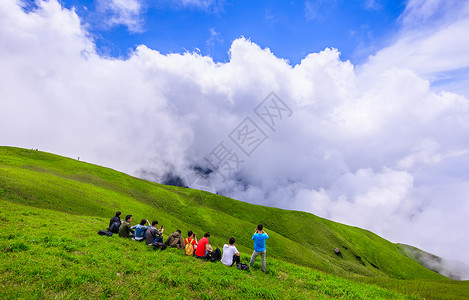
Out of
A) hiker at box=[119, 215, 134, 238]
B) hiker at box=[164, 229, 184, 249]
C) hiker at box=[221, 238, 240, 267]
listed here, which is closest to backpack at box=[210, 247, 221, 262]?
hiker at box=[221, 238, 240, 267]

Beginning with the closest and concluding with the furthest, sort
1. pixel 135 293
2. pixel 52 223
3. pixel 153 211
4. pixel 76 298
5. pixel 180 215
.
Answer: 1. pixel 76 298
2. pixel 135 293
3. pixel 52 223
4. pixel 153 211
5. pixel 180 215

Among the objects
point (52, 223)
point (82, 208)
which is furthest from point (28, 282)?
point (82, 208)

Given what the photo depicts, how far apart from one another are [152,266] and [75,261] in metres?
4.91

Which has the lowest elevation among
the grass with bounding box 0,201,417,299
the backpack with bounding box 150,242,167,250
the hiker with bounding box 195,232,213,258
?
the grass with bounding box 0,201,417,299

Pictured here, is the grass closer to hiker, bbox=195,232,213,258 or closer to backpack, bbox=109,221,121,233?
hiker, bbox=195,232,213,258

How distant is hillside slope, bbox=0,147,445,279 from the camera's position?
138 feet

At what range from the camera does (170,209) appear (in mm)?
70812

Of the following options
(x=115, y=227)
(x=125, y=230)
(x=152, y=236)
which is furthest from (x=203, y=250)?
(x=115, y=227)

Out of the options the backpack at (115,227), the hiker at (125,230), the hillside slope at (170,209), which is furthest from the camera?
the hillside slope at (170,209)

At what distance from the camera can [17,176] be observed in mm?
43844

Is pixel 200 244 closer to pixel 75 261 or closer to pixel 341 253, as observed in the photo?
pixel 75 261

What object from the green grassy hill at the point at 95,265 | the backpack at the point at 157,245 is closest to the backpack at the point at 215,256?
the green grassy hill at the point at 95,265

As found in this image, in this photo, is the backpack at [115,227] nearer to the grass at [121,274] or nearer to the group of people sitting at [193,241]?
the group of people sitting at [193,241]

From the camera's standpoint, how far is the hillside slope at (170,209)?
42.1 metres
